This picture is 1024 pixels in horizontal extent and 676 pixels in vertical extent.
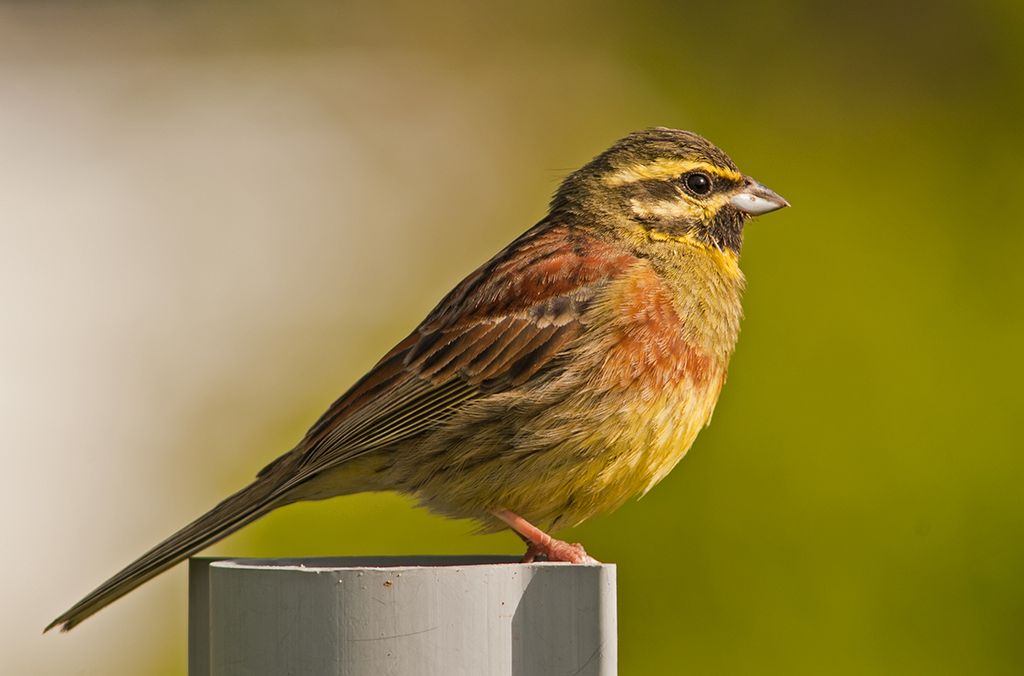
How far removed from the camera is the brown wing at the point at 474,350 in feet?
15.5

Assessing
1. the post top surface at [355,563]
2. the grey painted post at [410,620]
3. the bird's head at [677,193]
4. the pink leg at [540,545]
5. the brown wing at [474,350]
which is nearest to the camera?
the grey painted post at [410,620]

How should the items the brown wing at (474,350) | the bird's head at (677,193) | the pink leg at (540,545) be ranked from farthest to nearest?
the bird's head at (677,193)
the brown wing at (474,350)
the pink leg at (540,545)

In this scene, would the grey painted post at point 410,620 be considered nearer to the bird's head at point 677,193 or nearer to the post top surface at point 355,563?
the post top surface at point 355,563

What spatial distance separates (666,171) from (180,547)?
1929mm


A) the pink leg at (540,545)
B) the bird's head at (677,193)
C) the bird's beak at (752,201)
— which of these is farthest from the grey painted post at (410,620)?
the bird's beak at (752,201)

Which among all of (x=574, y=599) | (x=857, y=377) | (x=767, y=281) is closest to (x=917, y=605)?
(x=857, y=377)

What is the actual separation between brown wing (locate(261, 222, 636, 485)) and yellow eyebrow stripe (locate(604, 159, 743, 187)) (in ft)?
0.97

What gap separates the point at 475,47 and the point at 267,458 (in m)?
4.99

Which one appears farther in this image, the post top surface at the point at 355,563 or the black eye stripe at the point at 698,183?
the black eye stripe at the point at 698,183

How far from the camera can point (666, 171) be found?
5.16 m

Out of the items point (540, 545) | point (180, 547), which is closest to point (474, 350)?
point (540, 545)

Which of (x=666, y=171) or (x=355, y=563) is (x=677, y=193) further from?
(x=355, y=563)

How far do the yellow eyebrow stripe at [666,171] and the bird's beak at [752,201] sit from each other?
44mm

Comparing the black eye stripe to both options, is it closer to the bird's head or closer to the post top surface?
the bird's head
